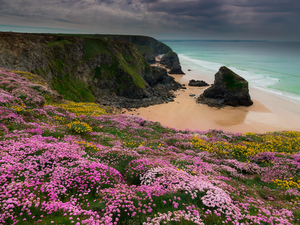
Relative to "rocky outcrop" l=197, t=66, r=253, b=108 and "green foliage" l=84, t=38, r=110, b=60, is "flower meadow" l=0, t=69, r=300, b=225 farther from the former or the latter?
"green foliage" l=84, t=38, r=110, b=60

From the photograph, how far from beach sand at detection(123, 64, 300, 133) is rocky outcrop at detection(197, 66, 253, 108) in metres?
2.58

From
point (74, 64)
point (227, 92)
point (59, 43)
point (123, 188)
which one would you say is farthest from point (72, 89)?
point (227, 92)

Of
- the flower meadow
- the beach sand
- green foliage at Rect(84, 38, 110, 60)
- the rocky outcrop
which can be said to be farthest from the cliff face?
the flower meadow

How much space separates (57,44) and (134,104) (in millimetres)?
31070

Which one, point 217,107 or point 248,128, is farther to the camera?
point 217,107

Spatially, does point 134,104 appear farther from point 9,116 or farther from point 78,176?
point 78,176

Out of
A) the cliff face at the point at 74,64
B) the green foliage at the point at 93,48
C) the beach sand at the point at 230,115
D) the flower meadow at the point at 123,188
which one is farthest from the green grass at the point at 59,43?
the flower meadow at the point at 123,188

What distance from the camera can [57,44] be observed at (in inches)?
2060

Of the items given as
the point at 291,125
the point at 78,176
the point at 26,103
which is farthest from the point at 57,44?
the point at 291,125

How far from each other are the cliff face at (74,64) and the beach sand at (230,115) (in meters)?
14.2

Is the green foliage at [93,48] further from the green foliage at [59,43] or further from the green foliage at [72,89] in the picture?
the green foliage at [72,89]

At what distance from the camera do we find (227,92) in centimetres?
5512

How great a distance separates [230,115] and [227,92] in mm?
11467

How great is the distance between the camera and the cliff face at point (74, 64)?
39531 mm
